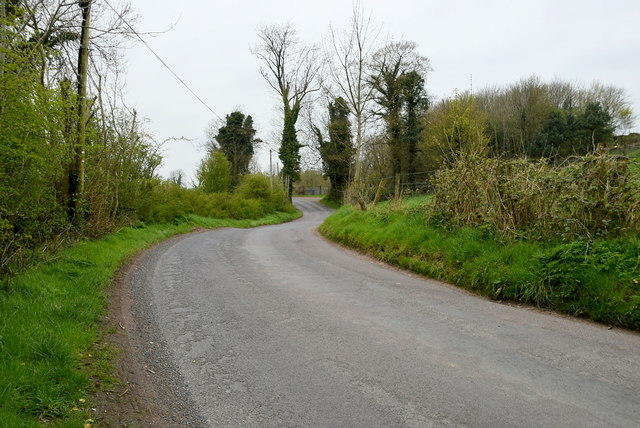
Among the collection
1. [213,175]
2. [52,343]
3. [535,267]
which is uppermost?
[213,175]

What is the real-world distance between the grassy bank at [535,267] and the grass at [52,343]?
607cm

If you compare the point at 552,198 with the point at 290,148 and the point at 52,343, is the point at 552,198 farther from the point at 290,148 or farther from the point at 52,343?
the point at 290,148

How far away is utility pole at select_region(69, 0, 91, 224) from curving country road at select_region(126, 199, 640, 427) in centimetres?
496

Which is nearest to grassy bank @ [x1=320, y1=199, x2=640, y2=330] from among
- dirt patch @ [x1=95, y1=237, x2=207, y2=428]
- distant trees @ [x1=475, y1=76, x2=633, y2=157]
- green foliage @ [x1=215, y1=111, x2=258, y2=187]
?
dirt patch @ [x1=95, y1=237, x2=207, y2=428]

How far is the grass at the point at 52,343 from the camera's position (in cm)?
322

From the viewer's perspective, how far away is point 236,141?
4969 centimetres

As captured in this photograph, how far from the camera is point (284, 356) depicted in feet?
15.1

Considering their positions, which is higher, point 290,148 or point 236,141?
point 236,141

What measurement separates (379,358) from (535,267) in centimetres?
381

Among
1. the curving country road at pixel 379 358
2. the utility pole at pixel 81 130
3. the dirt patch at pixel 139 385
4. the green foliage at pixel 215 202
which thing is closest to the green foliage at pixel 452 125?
the curving country road at pixel 379 358

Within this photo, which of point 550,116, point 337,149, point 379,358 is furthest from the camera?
point 337,149

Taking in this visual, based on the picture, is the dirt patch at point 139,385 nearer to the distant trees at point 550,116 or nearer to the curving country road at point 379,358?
the curving country road at point 379,358

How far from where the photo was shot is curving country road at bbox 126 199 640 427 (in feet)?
11.3

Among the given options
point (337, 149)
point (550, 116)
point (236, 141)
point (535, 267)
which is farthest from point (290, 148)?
point (535, 267)
